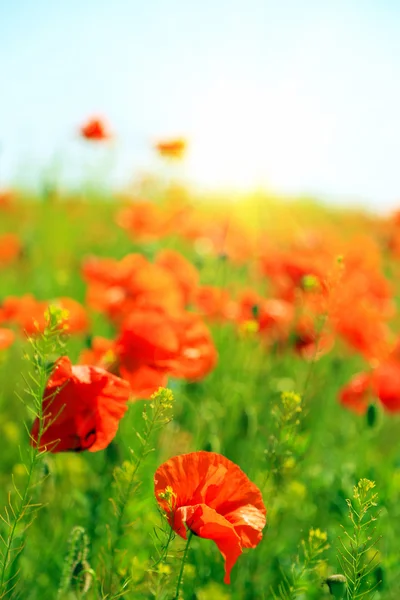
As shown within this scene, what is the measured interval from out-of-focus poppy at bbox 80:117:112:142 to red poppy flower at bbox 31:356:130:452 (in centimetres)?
196

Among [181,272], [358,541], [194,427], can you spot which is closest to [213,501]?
[358,541]

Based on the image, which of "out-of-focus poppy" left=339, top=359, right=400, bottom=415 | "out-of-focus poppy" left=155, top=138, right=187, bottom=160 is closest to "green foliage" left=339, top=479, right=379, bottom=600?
"out-of-focus poppy" left=339, top=359, right=400, bottom=415

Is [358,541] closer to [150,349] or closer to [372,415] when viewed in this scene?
[150,349]

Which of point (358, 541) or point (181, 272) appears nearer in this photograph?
point (358, 541)

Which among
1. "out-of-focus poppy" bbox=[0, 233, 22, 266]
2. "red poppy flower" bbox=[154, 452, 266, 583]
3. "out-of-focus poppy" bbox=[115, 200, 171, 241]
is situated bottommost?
"out-of-focus poppy" bbox=[0, 233, 22, 266]

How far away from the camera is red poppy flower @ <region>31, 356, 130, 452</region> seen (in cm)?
121

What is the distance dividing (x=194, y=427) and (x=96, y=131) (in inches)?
53.5

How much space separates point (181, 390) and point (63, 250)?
8.96 feet

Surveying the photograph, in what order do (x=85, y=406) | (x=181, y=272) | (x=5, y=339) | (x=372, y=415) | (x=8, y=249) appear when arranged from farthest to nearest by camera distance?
(x=8, y=249) < (x=181, y=272) < (x=372, y=415) < (x=5, y=339) < (x=85, y=406)

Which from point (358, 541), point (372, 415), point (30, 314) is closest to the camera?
point (358, 541)

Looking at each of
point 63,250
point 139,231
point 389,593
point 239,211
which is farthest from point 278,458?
point 239,211

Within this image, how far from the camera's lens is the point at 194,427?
2.69 metres

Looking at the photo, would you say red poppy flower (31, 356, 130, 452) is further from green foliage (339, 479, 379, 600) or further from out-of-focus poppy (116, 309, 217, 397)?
green foliage (339, 479, 379, 600)

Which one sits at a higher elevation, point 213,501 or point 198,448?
point 213,501
